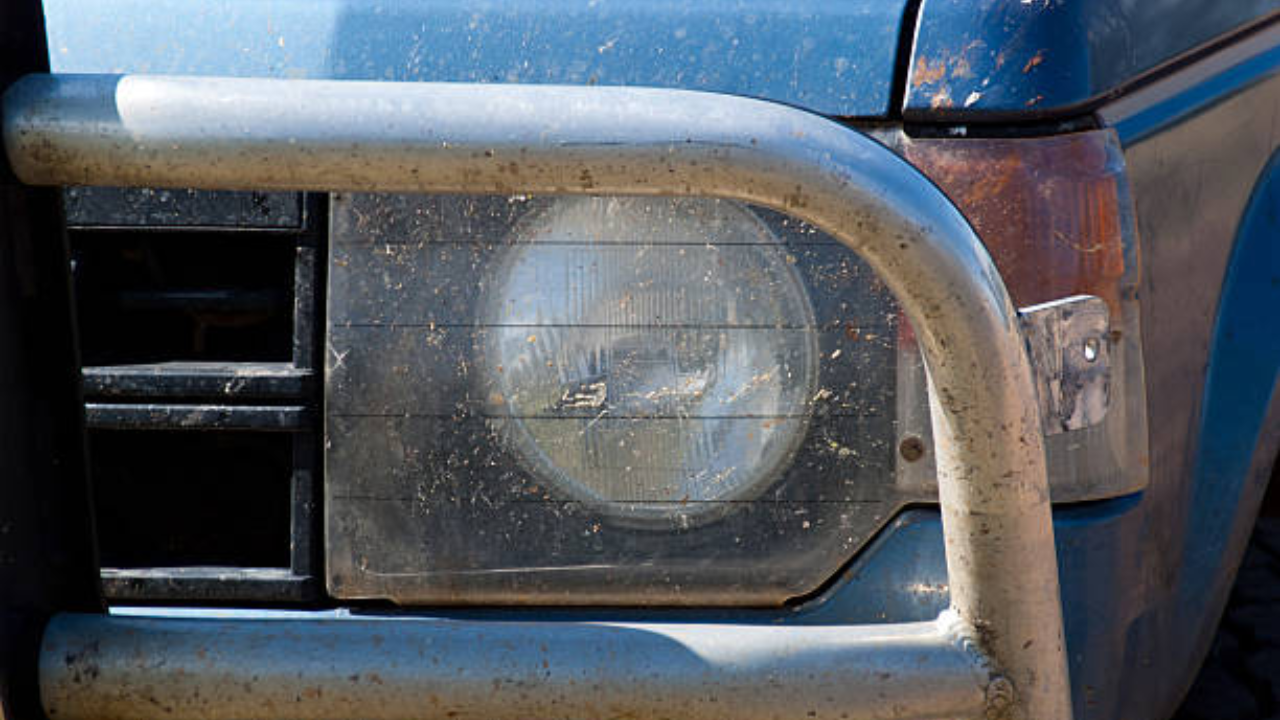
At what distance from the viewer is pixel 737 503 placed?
131 centimetres

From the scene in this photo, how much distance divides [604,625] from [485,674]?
10 centimetres

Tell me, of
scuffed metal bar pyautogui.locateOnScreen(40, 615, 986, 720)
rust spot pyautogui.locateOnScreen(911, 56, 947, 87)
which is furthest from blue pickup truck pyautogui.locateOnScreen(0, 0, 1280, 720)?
scuffed metal bar pyautogui.locateOnScreen(40, 615, 986, 720)

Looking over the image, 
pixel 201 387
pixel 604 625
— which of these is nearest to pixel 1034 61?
pixel 604 625

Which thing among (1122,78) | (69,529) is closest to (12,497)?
(69,529)

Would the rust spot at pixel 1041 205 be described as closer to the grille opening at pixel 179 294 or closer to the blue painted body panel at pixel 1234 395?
the blue painted body panel at pixel 1234 395

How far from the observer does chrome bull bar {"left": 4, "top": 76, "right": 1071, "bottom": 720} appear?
88 centimetres

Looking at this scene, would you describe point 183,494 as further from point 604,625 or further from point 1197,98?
point 1197,98

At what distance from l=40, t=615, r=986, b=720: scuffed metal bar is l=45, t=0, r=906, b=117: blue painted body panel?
560 mm

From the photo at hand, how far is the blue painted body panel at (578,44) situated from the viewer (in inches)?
50.1

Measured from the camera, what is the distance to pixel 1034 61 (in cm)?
123

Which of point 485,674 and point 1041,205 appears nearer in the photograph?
point 485,674

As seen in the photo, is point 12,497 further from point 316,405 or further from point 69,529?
point 316,405

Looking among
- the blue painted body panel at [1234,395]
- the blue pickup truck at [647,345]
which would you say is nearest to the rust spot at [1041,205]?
the blue pickup truck at [647,345]

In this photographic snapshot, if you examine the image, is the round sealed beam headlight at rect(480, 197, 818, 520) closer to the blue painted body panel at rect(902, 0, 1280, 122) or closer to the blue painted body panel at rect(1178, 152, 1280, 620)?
the blue painted body panel at rect(902, 0, 1280, 122)
